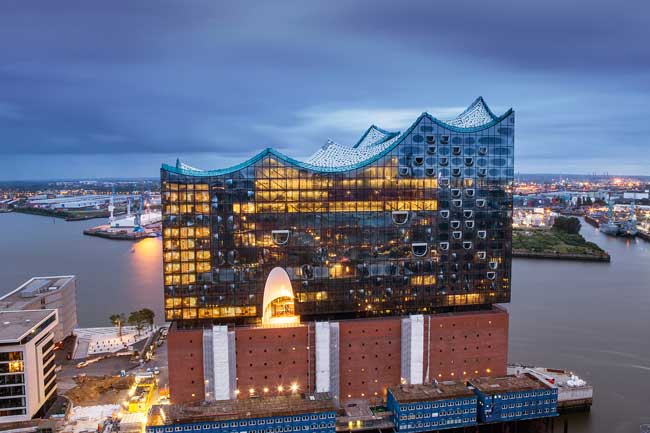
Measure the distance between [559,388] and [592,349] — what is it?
745 centimetres

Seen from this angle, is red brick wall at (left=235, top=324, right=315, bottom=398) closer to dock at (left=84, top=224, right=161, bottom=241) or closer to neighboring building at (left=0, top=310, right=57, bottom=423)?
neighboring building at (left=0, top=310, right=57, bottom=423)

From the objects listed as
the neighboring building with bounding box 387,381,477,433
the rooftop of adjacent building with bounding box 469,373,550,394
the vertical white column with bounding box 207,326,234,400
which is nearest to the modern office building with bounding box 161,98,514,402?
the vertical white column with bounding box 207,326,234,400

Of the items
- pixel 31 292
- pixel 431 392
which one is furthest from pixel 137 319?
pixel 431 392

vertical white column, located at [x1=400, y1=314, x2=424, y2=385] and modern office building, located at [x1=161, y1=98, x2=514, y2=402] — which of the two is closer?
modern office building, located at [x1=161, y1=98, x2=514, y2=402]

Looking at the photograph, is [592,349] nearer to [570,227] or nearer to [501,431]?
[501,431]

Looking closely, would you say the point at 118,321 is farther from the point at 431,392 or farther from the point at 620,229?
the point at 620,229

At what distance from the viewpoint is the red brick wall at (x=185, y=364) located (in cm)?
2166

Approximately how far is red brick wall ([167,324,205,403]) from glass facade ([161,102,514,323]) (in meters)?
0.92

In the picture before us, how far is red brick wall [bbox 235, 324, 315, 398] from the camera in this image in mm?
22016

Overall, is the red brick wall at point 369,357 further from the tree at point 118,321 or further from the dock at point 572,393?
the tree at point 118,321

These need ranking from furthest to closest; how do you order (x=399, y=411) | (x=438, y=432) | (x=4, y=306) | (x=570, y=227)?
(x=570, y=227)
(x=4, y=306)
(x=438, y=432)
(x=399, y=411)

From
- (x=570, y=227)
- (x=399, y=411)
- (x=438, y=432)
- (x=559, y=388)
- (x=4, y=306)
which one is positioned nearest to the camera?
(x=399, y=411)

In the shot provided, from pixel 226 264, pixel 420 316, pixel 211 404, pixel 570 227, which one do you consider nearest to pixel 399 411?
pixel 420 316

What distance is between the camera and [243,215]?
73.7ft
